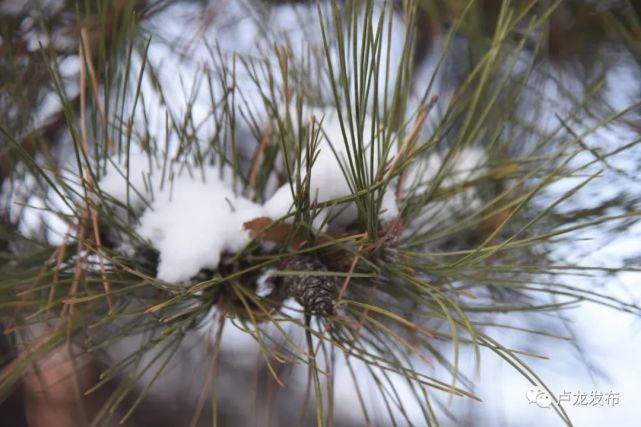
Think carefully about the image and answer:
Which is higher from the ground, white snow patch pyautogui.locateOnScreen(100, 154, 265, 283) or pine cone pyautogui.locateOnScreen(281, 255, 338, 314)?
white snow patch pyautogui.locateOnScreen(100, 154, 265, 283)

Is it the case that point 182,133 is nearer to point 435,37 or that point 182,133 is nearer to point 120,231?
point 120,231

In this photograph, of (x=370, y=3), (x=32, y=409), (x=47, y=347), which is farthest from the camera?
(x=32, y=409)

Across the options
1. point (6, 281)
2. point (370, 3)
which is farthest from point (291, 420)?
point (370, 3)
